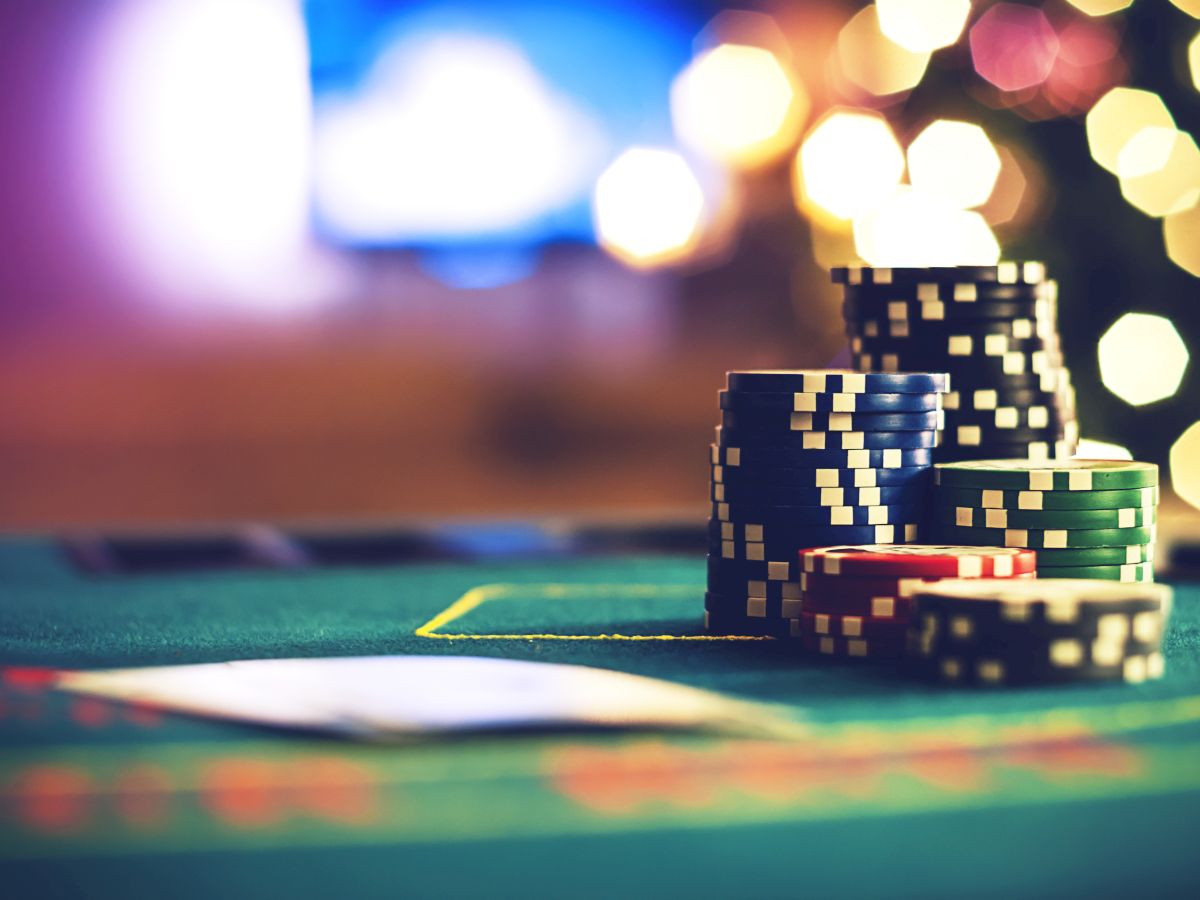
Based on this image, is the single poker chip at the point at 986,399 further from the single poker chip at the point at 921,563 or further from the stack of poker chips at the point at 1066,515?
the single poker chip at the point at 921,563

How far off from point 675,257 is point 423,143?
132 cm

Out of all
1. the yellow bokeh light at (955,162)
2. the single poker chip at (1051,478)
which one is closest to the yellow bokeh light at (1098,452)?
the single poker chip at (1051,478)

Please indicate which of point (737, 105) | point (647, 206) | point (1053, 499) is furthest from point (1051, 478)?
point (737, 105)

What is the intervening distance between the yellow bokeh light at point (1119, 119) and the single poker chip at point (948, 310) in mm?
3051

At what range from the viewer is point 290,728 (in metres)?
2.21

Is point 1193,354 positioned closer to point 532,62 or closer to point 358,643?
point 532,62

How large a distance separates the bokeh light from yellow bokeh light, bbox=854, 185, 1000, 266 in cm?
54

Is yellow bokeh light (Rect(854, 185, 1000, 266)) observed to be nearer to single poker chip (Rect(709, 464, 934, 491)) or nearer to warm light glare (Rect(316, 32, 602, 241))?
warm light glare (Rect(316, 32, 602, 241))

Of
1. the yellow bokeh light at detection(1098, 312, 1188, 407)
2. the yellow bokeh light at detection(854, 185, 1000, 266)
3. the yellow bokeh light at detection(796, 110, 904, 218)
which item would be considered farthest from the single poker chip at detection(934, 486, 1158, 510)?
the yellow bokeh light at detection(796, 110, 904, 218)

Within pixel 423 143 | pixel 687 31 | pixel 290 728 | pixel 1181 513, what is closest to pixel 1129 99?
pixel 1181 513

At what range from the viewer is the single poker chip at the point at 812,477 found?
3.14m

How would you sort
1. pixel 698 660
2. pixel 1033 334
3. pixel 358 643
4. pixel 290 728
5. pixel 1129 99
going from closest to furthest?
pixel 290 728, pixel 698 660, pixel 358 643, pixel 1033 334, pixel 1129 99

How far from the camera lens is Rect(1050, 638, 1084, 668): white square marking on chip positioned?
249cm

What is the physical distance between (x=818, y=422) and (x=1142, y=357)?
3630 mm
